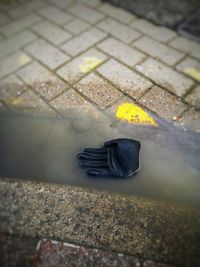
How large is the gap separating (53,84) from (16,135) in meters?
0.73

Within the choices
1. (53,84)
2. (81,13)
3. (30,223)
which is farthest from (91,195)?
(81,13)

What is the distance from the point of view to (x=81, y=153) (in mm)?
2438

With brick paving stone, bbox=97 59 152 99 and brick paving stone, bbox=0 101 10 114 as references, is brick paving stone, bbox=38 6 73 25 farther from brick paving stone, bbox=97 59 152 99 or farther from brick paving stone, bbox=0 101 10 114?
brick paving stone, bbox=0 101 10 114

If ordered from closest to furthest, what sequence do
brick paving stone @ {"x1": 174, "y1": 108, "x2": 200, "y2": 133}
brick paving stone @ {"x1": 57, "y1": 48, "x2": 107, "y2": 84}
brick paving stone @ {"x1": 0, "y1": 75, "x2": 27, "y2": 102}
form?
1. brick paving stone @ {"x1": 174, "y1": 108, "x2": 200, "y2": 133}
2. brick paving stone @ {"x1": 0, "y1": 75, "x2": 27, "y2": 102}
3. brick paving stone @ {"x1": 57, "y1": 48, "x2": 107, "y2": 84}

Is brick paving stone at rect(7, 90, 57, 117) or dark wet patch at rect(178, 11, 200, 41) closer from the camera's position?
brick paving stone at rect(7, 90, 57, 117)

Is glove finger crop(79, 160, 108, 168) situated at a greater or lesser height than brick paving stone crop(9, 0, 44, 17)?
lesser

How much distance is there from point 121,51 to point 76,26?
0.81 m

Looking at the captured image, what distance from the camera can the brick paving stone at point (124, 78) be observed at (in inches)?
116

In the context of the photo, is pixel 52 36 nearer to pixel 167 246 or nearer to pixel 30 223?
pixel 30 223

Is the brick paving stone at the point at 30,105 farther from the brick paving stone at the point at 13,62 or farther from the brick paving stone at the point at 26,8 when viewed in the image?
the brick paving stone at the point at 26,8

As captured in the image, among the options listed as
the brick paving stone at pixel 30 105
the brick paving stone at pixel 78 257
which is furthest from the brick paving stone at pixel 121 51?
the brick paving stone at pixel 78 257

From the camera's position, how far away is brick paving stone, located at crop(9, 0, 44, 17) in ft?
13.2

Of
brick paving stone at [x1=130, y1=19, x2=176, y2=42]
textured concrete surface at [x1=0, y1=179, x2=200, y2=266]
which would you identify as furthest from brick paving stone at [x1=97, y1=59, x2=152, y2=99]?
textured concrete surface at [x1=0, y1=179, x2=200, y2=266]

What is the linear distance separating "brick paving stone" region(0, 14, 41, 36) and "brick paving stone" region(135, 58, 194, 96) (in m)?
1.69
